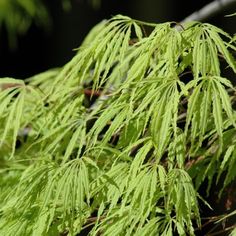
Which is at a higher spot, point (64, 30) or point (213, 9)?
point (213, 9)

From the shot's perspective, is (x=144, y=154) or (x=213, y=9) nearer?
(x=144, y=154)

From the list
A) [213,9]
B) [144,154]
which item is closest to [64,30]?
[213,9]

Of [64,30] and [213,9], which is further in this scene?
[64,30]

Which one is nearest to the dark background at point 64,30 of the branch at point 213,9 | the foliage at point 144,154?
the branch at point 213,9

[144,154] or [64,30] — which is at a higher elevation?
[144,154]

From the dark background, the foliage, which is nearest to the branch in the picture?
the foliage

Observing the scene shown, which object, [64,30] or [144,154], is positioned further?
[64,30]

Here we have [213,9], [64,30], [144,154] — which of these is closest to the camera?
[144,154]

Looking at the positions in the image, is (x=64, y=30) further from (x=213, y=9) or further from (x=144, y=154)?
(x=144, y=154)

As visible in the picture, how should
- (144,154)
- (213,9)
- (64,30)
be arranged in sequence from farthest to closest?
(64,30)
(213,9)
(144,154)

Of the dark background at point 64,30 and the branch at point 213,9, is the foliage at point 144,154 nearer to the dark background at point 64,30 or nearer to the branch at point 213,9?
the branch at point 213,9
